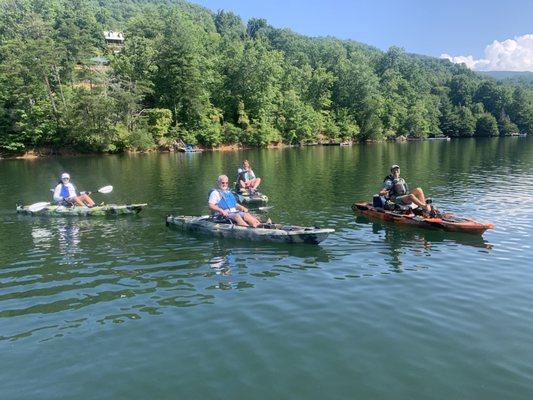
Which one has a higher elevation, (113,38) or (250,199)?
(113,38)

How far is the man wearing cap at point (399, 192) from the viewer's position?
17141 millimetres

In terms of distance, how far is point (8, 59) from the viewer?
55.3m

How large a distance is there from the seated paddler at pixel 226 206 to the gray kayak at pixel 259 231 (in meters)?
0.30

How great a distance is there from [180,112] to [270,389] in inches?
2610

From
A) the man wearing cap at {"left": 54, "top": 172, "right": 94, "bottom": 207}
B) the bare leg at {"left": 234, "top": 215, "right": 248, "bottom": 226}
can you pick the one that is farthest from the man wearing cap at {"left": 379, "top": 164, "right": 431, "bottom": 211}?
the man wearing cap at {"left": 54, "top": 172, "right": 94, "bottom": 207}

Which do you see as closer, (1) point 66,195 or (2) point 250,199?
(1) point 66,195

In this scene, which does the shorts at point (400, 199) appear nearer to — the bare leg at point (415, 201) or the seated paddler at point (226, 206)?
the bare leg at point (415, 201)

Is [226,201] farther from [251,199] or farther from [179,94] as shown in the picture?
[179,94]

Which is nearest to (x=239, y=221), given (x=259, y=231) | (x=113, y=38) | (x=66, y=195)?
(x=259, y=231)

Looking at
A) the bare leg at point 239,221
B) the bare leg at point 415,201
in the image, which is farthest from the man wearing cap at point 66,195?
the bare leg at point 415,201

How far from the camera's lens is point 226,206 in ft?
52.1

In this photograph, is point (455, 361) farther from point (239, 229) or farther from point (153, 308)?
point (239, 229)

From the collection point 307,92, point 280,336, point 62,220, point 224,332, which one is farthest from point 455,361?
point 307,92

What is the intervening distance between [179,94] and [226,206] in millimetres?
55268
